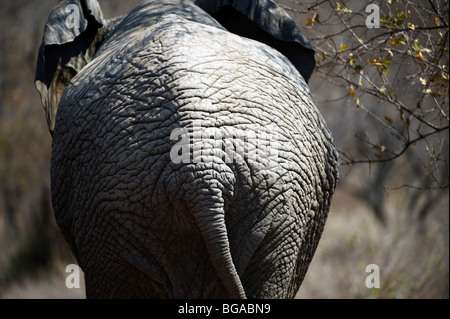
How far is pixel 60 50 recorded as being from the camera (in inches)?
127

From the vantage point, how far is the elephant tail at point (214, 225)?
7.26 ft

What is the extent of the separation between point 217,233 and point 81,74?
39.2 inches

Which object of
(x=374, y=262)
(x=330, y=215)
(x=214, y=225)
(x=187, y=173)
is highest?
(x=187, y=173)

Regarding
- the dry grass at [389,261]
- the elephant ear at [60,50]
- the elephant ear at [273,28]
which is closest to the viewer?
the elephant ear at [60,50]

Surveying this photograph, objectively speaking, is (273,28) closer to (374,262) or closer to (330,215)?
(374,262)

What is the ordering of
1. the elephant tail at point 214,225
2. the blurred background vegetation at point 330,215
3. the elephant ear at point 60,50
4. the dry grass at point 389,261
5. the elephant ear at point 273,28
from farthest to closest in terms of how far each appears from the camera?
the blurred background vegetation at point 330,215, the dry grass at point 389,261, the elephant ear at point 273,28, the elephant ear at point 60,50, the elephant tail at point 214,225

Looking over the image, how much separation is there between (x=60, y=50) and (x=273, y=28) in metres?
1.02

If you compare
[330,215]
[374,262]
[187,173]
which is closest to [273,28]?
[187,173]

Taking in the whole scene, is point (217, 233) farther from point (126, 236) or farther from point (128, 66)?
point (128, 66)

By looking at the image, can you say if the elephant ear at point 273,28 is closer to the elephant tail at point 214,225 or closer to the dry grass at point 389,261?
the elephant tail at point 214,225

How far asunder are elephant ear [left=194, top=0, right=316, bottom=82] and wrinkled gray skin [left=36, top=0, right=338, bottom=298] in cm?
51

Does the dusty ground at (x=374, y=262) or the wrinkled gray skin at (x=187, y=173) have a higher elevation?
the wrinkled gray skin at (x=187, y=173)

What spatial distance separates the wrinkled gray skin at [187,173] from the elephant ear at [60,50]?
465mm

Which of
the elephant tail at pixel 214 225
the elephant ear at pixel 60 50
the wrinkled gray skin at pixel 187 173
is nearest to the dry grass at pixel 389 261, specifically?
the wrinkled gray skin at pixel 187 173
